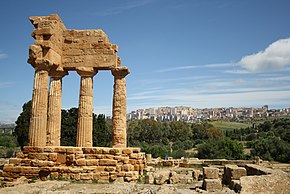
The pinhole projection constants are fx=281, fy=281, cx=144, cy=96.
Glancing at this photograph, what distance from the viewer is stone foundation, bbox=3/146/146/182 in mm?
13070

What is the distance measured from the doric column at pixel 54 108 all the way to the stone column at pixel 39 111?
1.03 meters

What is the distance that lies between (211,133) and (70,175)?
71.5 metres

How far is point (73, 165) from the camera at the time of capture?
1346cm

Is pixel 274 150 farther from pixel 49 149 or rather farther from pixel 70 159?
pixel 49 149

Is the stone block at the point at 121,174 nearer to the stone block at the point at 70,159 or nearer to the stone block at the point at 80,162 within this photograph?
the stone block at the point at 80,162

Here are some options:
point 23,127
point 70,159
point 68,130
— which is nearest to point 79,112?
point 70,159

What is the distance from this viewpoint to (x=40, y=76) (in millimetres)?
15469

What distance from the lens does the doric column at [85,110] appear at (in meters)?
15.7

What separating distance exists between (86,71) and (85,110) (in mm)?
2247

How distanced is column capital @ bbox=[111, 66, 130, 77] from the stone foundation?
4648 millimetres

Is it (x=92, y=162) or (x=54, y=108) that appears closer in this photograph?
(x=92, y=162)

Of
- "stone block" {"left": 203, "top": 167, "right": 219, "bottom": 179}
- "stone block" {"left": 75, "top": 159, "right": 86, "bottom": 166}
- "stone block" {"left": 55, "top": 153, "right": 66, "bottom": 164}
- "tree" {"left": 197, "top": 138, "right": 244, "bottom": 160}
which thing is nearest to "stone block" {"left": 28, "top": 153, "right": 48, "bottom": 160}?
"stone block" {"left": 55, "top": 153, "right": 66, "bottom": 164}

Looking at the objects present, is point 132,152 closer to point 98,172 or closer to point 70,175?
point 98,172

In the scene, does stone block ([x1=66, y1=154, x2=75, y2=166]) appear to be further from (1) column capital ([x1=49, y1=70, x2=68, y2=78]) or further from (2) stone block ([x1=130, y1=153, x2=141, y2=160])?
(1) column capital ([x1=49, y1=70, x2=68, y2=78])
